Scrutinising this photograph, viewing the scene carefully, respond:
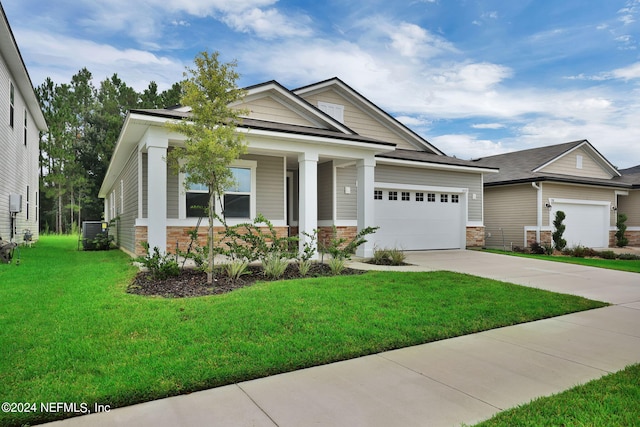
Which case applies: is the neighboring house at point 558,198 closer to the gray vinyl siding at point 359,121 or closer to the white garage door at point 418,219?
the white garage door at point 418,219

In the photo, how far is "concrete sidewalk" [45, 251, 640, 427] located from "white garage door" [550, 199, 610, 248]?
14.2 meters

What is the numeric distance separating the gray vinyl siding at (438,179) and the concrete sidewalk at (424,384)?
8.95 m

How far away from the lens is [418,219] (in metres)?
14.2

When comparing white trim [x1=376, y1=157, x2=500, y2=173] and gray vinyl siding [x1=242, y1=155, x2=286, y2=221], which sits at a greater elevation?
white trim [x1=376, y1=157, x2=500, y2=173]


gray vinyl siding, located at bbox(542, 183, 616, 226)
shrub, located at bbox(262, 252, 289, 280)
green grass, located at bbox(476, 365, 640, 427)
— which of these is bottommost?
green grass, located at bbox(476, 365, 640, 427)

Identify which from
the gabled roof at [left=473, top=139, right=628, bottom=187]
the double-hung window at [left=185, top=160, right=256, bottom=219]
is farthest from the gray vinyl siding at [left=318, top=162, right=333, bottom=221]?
the gabled roof at [left=473, top=139, right=628, bottom=187]

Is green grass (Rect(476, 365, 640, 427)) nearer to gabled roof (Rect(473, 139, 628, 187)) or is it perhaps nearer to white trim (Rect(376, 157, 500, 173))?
white trim (Rect(376, 157, 500, 173))

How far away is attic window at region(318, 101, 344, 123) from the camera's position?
47.2 feet

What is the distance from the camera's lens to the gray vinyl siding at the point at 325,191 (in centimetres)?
1309

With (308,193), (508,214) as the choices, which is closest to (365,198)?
(308,193)

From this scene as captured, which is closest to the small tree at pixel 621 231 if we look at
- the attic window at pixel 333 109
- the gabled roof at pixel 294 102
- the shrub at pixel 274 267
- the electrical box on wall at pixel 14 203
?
the attic window at pixel 333 109

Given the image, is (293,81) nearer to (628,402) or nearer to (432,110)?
(432,110)

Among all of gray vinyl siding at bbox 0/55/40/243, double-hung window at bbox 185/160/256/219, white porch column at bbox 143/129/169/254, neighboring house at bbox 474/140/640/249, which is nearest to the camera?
white porch column at bbox 143/129/169/254

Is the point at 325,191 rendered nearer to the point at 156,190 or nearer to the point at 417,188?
the point at 417,188
